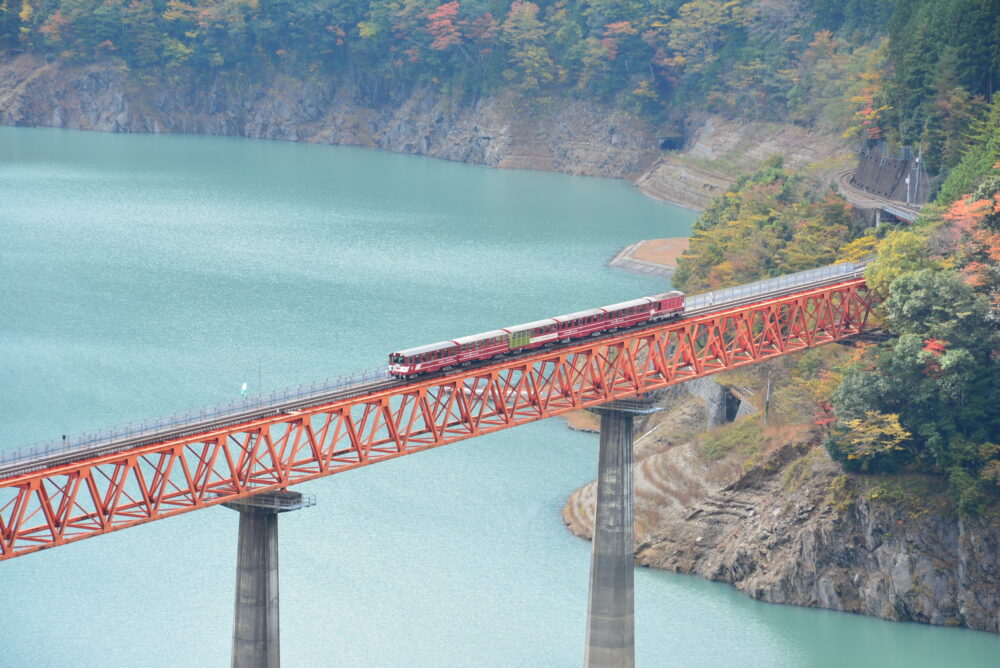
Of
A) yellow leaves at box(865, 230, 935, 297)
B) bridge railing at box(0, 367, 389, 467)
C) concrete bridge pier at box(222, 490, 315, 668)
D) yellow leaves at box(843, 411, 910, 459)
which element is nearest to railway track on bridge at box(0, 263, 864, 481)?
bridge railing at box(0, 367, 389, 467)

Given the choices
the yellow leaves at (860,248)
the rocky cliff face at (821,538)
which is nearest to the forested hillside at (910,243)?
the yellow leaves at (860,248)

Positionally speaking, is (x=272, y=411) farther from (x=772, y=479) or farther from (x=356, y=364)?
(x=356, y=364)

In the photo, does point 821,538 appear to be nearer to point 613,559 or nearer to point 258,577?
point 613,559

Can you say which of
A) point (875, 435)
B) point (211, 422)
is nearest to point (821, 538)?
point (875, 435)

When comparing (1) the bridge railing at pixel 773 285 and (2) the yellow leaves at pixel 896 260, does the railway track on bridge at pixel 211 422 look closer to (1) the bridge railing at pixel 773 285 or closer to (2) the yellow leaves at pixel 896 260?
(1) the bridge railing at pixel 773 285

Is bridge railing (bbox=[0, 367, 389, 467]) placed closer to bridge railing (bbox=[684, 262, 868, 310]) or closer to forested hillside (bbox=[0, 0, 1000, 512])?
bridge railing (bbox=[684, 262, 868, 310])

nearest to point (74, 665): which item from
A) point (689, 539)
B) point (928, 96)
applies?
point (689, 539)

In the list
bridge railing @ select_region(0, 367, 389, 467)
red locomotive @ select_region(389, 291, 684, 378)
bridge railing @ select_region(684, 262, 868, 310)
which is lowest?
bridge railing @ select_region(0, 367, 389, 467)
